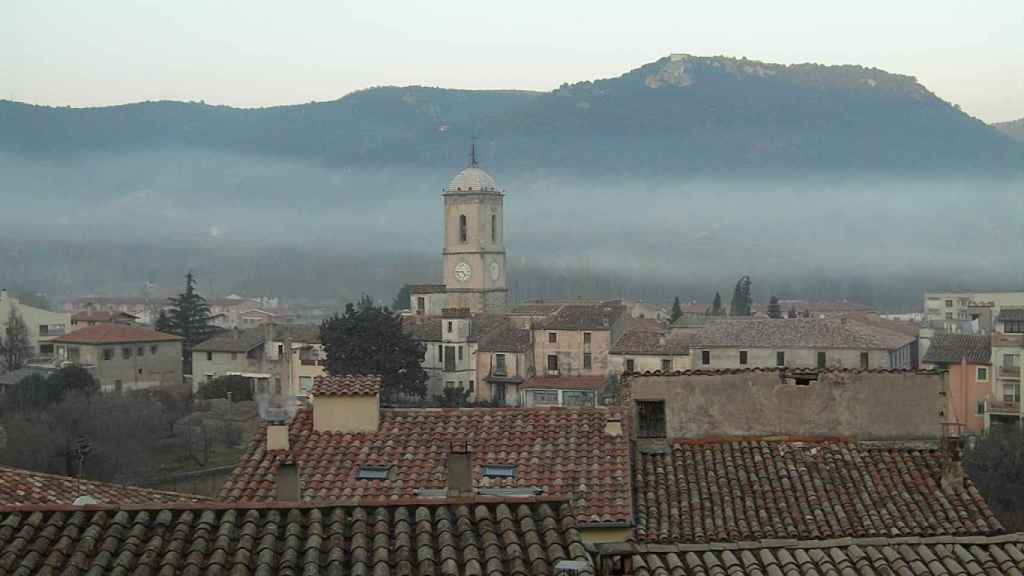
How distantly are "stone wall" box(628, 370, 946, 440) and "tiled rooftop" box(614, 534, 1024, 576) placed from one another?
687cm

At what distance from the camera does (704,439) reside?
1570 cm

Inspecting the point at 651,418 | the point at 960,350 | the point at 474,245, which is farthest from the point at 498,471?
the point at 474,245

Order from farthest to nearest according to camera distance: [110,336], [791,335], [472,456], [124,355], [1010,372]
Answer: [110,336] → [124,355] → [791,335] → [1010,372] → [472,456]

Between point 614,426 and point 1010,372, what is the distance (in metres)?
33.7

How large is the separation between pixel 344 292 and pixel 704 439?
7169 inches

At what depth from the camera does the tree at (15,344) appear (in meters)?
70.9

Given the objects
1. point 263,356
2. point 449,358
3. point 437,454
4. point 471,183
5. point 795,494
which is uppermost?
point 471,183

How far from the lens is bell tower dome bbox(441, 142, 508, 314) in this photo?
8781cm

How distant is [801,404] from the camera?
15719 mm

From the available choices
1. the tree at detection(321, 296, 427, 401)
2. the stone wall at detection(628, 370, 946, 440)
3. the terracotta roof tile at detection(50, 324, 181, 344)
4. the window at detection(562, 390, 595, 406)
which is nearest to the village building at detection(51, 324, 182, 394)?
the terracotta roof tile at detection(50, 324, 181, 344)

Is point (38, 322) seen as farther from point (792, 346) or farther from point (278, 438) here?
point (278, 438)

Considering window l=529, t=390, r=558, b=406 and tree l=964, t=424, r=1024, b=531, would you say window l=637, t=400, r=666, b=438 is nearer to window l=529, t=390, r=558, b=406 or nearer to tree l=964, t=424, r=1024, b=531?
tree l=964, t=424, r=1024, b=531

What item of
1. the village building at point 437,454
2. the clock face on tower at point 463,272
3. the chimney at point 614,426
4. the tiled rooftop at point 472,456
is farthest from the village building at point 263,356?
the chimney at point 614,426

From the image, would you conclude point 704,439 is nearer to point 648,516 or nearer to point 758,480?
point 758,480
